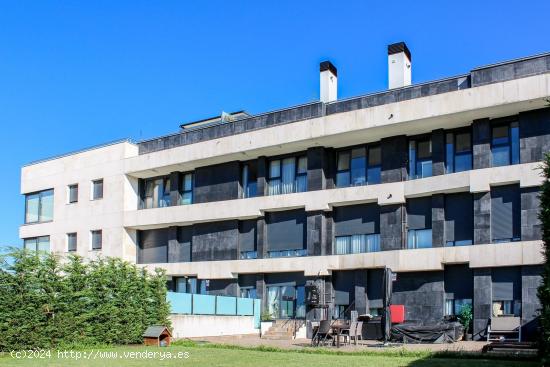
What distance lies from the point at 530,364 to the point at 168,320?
1417cm

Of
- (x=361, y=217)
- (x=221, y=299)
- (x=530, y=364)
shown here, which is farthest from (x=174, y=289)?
(x=530, y=364)

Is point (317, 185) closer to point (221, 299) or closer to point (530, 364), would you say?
point (221, 299)

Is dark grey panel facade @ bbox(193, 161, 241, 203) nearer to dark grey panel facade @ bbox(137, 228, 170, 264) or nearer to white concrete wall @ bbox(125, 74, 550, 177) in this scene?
white concrete wall @ bbox(125, 74, 550, 177)

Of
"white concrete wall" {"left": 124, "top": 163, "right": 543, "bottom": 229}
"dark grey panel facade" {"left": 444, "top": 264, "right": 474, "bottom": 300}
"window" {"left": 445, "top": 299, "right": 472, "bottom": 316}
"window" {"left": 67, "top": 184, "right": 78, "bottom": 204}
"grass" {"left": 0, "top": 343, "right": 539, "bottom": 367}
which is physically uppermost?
"window" {"left": 67, "top": 184, "right": 78, "bottom": 204}

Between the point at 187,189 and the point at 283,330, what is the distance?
40.7ft

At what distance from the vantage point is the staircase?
102 feet

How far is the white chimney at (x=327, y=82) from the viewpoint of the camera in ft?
119

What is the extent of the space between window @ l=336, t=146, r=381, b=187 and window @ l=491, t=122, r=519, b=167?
598cm

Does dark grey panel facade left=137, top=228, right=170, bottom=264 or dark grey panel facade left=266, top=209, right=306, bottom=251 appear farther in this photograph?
dark grey panel facade left=137, top=228, right=170, bottom=264

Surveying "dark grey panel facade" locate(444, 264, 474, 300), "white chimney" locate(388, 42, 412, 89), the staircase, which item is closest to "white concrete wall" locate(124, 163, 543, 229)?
"dark grey panel facade" locate(444, 264, 474, 300)

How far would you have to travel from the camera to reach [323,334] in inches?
914

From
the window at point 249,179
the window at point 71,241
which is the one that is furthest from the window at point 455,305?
the window at point 71,241

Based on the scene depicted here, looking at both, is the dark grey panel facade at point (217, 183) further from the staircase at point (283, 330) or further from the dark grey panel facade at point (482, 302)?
the dark grey panel facade at point (482, 302)

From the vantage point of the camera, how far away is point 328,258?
109 ft
